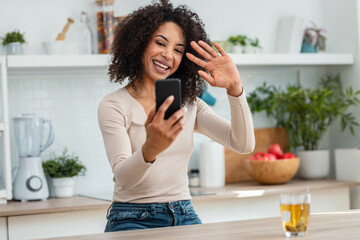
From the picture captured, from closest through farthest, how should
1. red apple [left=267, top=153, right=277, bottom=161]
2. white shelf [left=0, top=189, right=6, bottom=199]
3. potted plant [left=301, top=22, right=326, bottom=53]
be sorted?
1. white shelf [left=0, top=189, right=6, bottom=199]
2. red apple [left=267, top=153, right=277, bottom=161]
3. potted plant [left=301, top=22, right=326, bottom=53]

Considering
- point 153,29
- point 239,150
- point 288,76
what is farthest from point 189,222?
point 288,76

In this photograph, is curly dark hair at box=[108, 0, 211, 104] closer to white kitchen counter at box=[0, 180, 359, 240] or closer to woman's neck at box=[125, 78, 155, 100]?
woman's neck at box=[125, 78, 155, 100]

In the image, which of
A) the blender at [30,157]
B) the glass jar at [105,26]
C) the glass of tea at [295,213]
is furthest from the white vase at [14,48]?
the glass of tea at [295,213]

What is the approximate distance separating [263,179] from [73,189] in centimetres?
117

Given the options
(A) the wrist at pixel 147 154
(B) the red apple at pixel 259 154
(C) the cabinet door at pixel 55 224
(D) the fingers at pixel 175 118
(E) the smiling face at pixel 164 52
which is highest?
(E) the smiling face at pixel 164 52

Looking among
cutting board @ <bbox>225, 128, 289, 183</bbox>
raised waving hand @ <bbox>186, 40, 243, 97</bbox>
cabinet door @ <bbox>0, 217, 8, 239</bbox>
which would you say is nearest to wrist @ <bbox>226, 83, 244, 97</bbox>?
raised waving hand @ <bbox>186, 40, 243, 97</bbox>

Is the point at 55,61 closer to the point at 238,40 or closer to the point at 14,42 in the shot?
the point at 14,42

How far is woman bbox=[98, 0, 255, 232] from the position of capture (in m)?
1.84

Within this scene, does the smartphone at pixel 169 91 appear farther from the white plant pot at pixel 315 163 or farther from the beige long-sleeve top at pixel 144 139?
the white plant pot at pixel 315 163

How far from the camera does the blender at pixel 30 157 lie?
3.28m

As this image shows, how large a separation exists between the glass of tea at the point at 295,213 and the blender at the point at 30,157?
2.08 m

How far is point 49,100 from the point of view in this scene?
357 centimetres

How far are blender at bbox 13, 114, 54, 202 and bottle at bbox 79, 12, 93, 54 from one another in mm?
488

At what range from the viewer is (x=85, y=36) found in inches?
138
